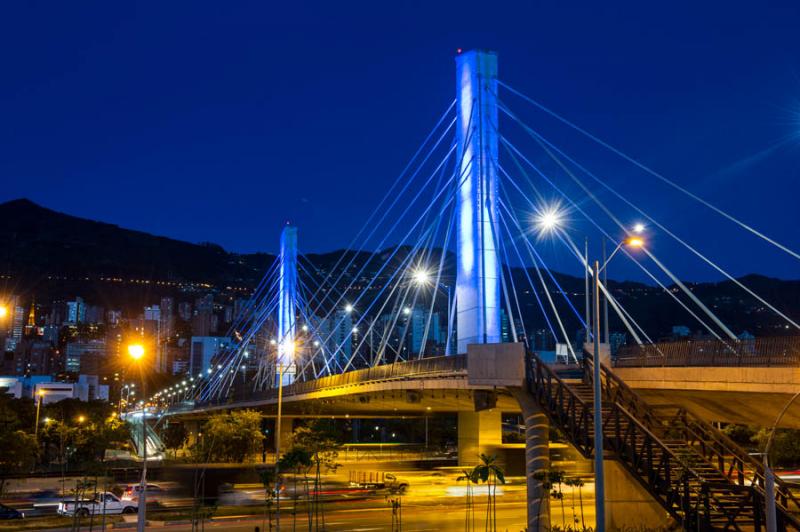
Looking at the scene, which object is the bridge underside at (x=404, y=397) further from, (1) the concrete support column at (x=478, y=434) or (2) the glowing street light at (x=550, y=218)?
(2) the glowing street light at (x=550, y=218)

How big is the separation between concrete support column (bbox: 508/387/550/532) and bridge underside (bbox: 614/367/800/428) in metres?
3.05

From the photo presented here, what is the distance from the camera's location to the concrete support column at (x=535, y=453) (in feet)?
86.5

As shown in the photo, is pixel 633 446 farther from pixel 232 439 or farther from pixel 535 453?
pixel 232 439

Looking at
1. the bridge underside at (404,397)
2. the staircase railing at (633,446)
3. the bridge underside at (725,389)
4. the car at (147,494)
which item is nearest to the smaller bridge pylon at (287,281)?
the bridge underside at (404,397)

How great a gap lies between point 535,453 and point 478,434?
30.0 metres

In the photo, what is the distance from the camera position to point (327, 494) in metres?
43.5

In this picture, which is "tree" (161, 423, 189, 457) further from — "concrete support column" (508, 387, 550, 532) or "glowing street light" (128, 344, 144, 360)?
"glowing street light" (128, 344, 144, 360)

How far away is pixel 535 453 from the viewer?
27859 millimetres

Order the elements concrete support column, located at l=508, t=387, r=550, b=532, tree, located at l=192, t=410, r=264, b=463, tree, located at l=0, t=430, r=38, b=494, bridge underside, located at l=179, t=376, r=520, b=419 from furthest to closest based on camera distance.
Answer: tree, located at l=192, t=410, r=264, b=463 → tree, located at l=0, t=430, r=38, b=494 → bridge underside, located at l=179, t=376, r=520, b=419 → concrete support column, located at l=508, t=387, r=550, b=532

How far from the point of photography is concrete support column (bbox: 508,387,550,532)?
2636cm

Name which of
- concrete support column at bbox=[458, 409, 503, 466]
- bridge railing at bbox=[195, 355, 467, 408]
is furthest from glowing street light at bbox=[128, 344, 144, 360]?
concrete support column at bbox=[458, 409, 503, 466]


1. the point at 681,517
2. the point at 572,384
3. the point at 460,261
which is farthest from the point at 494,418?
the point at 681,517

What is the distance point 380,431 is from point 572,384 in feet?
373

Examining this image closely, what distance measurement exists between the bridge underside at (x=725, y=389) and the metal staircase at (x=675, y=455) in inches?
39.7
